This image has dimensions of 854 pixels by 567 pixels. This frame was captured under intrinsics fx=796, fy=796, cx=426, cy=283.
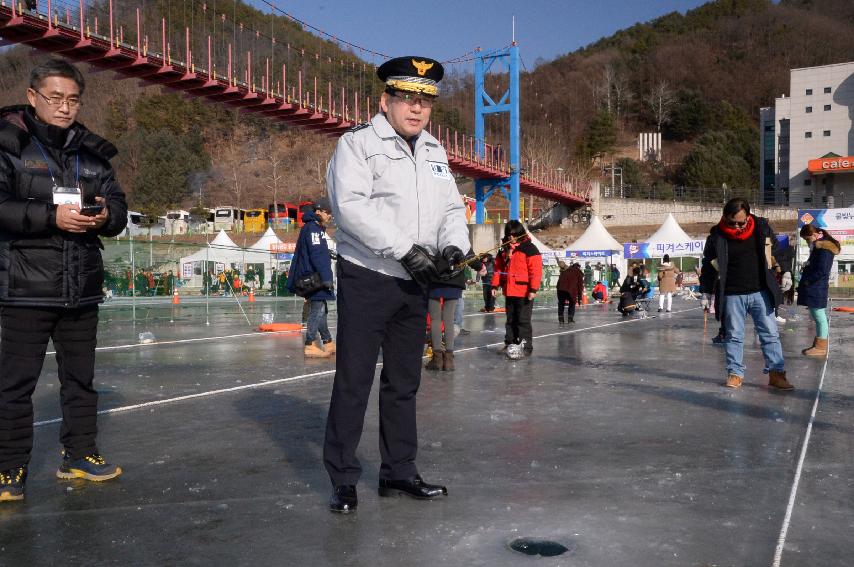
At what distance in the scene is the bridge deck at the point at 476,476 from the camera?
2533mm

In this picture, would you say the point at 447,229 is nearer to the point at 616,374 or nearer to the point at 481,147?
the point at 616,374

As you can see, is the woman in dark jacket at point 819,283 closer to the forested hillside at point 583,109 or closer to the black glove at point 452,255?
the black glove at point 452,255

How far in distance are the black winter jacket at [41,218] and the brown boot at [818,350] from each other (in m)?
7.37

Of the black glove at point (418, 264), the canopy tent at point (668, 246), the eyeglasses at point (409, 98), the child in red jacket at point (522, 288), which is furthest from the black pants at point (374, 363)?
the canopy tent at point (668, 246)

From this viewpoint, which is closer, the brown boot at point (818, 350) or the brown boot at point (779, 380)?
the brown boot at point (779, 380)

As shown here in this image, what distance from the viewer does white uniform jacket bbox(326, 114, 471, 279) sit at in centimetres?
291

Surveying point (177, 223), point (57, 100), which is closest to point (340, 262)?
point (57, 100)

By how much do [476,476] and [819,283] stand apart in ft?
22.0

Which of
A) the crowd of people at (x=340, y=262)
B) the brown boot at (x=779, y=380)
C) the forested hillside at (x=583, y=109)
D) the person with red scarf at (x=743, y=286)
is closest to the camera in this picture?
the crowd of people at (x=340, y=262)

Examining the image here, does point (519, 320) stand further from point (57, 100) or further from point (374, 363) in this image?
point (57, 100)

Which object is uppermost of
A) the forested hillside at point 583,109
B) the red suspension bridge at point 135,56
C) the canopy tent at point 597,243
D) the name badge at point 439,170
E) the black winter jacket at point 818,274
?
the forested hillside at point 583,109

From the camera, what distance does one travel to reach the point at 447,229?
10.6ft

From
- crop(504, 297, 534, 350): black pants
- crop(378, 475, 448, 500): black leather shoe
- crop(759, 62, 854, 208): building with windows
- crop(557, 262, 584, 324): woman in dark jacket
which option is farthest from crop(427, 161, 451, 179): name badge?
crop(759, 62, 854, 208): building with windows

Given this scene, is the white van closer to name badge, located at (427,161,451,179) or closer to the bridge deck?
the bridge deck
